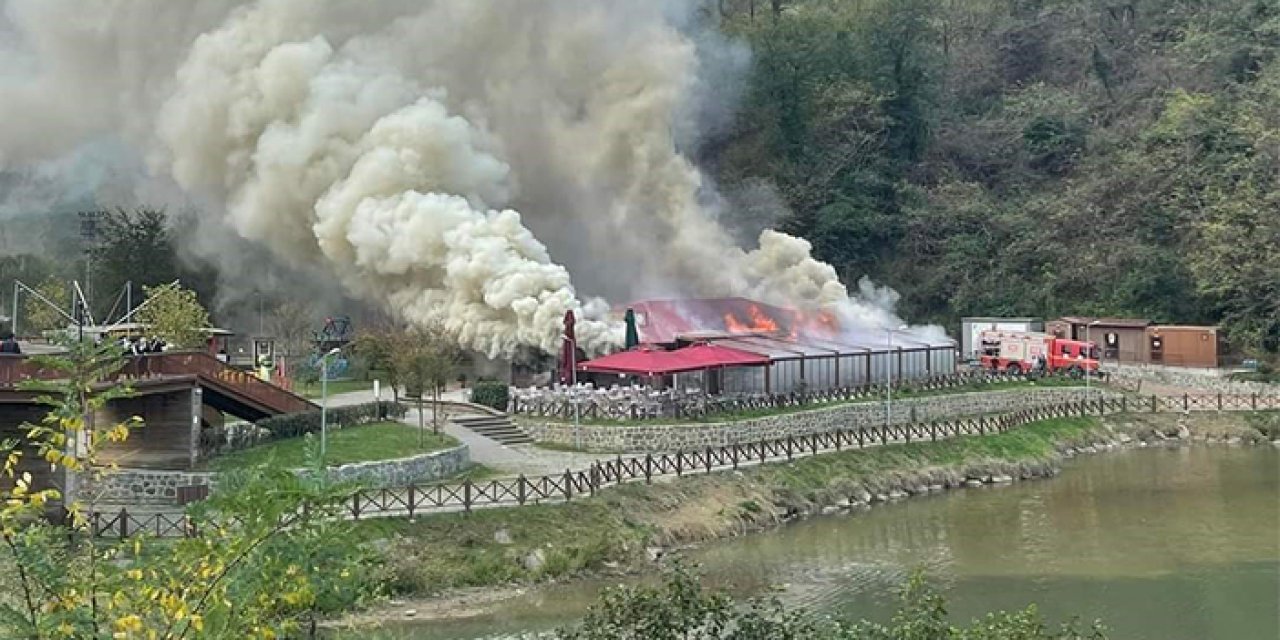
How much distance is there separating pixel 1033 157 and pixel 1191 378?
27087 mm

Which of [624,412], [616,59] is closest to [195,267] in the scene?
[616,59]

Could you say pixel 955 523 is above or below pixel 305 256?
below

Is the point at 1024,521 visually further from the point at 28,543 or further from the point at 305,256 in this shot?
the point at 305,256

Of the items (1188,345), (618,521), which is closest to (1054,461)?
(618,521)

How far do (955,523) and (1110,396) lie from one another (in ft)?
81.4

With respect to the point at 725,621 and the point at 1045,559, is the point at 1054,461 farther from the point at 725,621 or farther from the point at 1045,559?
the point at 725,621

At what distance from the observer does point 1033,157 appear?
284 feet

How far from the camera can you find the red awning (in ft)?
139

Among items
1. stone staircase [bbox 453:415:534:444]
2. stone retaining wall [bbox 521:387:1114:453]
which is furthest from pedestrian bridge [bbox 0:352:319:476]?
stone retaining wall [bbox 521:387:1114:453]

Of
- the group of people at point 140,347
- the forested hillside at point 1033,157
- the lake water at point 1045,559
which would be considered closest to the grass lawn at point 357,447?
the group of people at point 140,347

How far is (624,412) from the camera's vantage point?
135ft

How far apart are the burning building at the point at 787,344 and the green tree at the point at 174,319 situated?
16874mm

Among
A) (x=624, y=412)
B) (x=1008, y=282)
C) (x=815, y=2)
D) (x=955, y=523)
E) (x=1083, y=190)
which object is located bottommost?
(x=955, y=523)

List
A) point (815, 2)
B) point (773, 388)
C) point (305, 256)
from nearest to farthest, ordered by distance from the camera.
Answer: point (773, 388)
point (305, 256)
point (815, 2)
